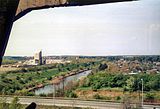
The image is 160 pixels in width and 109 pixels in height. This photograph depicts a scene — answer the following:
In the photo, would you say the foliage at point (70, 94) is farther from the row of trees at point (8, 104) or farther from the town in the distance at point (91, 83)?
the row of trees at point (8, 104)

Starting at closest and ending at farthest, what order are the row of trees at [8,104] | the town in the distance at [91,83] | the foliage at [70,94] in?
the row of trees at [8,104] < the town in the distance at [91,83] < the foliage at [70,94]

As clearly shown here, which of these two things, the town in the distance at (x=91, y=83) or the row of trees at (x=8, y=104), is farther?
the town in the distance at (x=91, y=83)

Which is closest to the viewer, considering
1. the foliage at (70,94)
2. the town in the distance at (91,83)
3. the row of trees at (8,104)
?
the row of trees at (8,104)

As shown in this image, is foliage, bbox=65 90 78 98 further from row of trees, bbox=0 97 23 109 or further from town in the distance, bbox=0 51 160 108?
row of trees, bbox=0 97 23 109

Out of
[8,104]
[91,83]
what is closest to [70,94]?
[91,83]

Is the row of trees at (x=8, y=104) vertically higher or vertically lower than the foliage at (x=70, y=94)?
higher

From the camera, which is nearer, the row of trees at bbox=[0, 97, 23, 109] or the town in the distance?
Result: the row of trees at bbox=[0, 97, 23, 109]

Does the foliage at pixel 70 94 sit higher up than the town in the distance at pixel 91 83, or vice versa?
the town in the distance at pixel 91 83

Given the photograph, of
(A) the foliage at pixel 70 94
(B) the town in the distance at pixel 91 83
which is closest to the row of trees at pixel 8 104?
(B) the town in the distance at pixel 91 83

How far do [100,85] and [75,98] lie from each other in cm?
180

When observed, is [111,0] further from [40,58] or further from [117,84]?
[117,84]

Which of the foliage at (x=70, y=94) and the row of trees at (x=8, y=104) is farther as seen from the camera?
the foliage at (x=70, y=94)

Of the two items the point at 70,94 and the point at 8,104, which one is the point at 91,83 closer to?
the point at 70,94

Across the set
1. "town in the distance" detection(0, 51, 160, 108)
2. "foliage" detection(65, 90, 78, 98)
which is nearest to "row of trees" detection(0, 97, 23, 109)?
"town in the distance" detection(0, 51, 160, 108)
